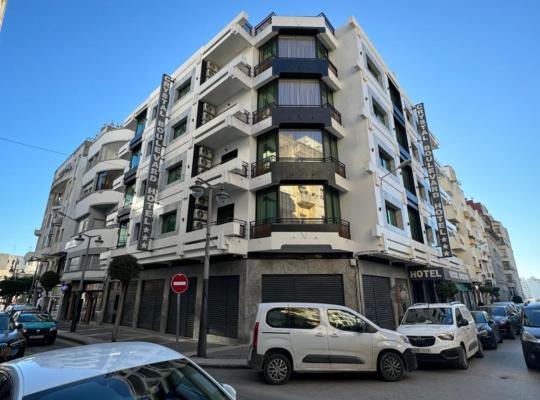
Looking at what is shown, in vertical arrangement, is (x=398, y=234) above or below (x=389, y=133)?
below

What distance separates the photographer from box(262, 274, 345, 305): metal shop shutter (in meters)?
15.0

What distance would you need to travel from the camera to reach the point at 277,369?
25.6 ft

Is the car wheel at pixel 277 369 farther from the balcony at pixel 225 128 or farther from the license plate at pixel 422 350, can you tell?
the balcony at pixel 225 128

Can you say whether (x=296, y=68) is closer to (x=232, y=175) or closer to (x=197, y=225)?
(x=232, y=175)

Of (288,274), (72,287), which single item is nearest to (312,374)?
(288,274)

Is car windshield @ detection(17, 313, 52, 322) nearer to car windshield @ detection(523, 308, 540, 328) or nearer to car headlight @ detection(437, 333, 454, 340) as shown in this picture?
car headlight @ detection(437, 333, 454, 340)

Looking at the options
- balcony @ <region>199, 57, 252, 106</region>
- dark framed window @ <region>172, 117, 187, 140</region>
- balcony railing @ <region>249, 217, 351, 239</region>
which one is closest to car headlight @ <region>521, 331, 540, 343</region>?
balcony railing @ <region>249, 217, 351, 239</region>

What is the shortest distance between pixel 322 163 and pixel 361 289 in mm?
6899

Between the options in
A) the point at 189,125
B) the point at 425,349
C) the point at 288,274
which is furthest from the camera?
the point at 189,125

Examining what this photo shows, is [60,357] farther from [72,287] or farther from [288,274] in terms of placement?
[72,287]

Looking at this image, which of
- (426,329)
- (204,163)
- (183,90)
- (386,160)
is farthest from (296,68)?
(426,329)

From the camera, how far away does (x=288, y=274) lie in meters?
15.3

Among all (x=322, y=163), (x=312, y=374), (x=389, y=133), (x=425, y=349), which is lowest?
(x=312, y=374)

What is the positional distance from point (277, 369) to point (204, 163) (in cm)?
1464
